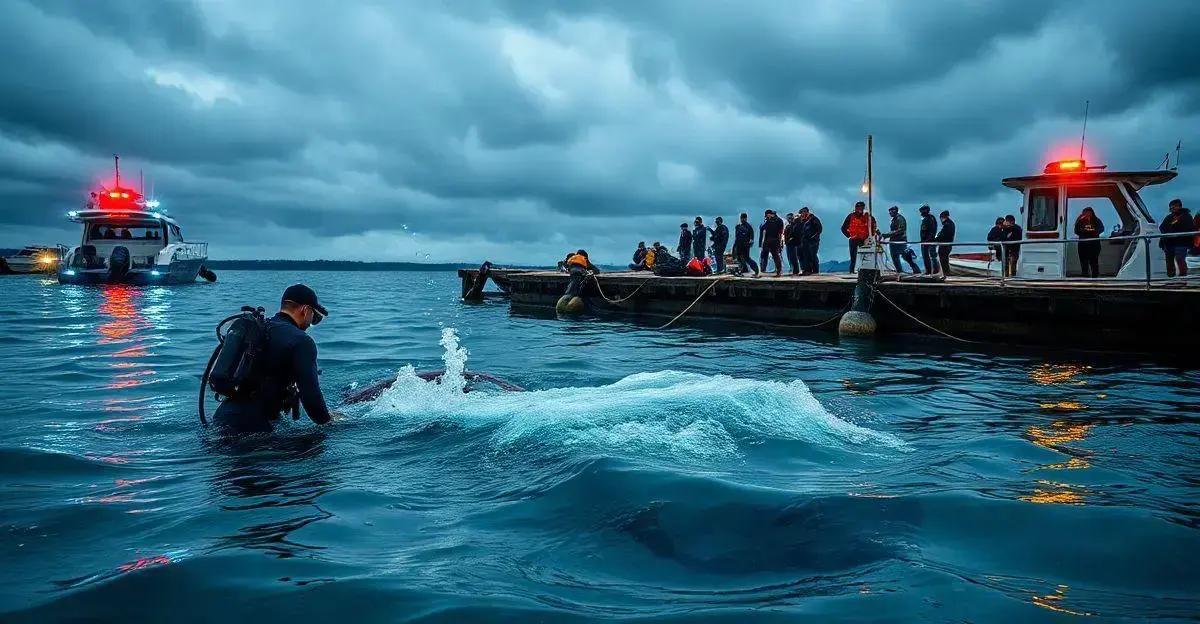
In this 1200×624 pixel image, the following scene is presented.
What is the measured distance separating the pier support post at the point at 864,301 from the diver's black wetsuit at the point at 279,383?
12.5 metres

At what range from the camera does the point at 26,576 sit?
343 centimetres

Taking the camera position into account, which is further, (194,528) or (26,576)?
(194,528)

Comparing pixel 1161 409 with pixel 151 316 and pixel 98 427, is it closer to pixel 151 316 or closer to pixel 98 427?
pixel 98 427

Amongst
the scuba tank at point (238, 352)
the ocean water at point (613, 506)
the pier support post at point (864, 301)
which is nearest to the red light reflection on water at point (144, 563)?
the ocean water at point (613, 506)

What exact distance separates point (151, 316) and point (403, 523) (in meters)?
21.0

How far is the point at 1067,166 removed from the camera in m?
Answer: 16.3

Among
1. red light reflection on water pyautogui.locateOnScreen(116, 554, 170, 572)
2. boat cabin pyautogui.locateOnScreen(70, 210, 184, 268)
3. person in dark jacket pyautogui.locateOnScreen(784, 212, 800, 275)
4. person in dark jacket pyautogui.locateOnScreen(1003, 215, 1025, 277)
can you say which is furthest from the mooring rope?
boat cabin pyautogui.locateOnScreen(70, 210, 184, 268)

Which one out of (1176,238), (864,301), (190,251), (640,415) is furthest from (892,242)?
(190,251)

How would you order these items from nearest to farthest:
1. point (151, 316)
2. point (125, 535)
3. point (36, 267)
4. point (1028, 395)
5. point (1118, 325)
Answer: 1. point (125, 535)
2. point (1028, 395)
3. point (1118, 325)
4. point (151, 316)
5. point (36, 267)

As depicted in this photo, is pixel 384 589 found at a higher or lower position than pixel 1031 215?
lower

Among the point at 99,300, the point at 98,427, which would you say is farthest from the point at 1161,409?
the point at 99,300

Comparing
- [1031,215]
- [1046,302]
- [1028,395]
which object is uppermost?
[1031,215]

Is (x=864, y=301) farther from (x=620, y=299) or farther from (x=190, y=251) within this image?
(x=190, y=251)

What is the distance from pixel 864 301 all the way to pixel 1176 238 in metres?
6.31
